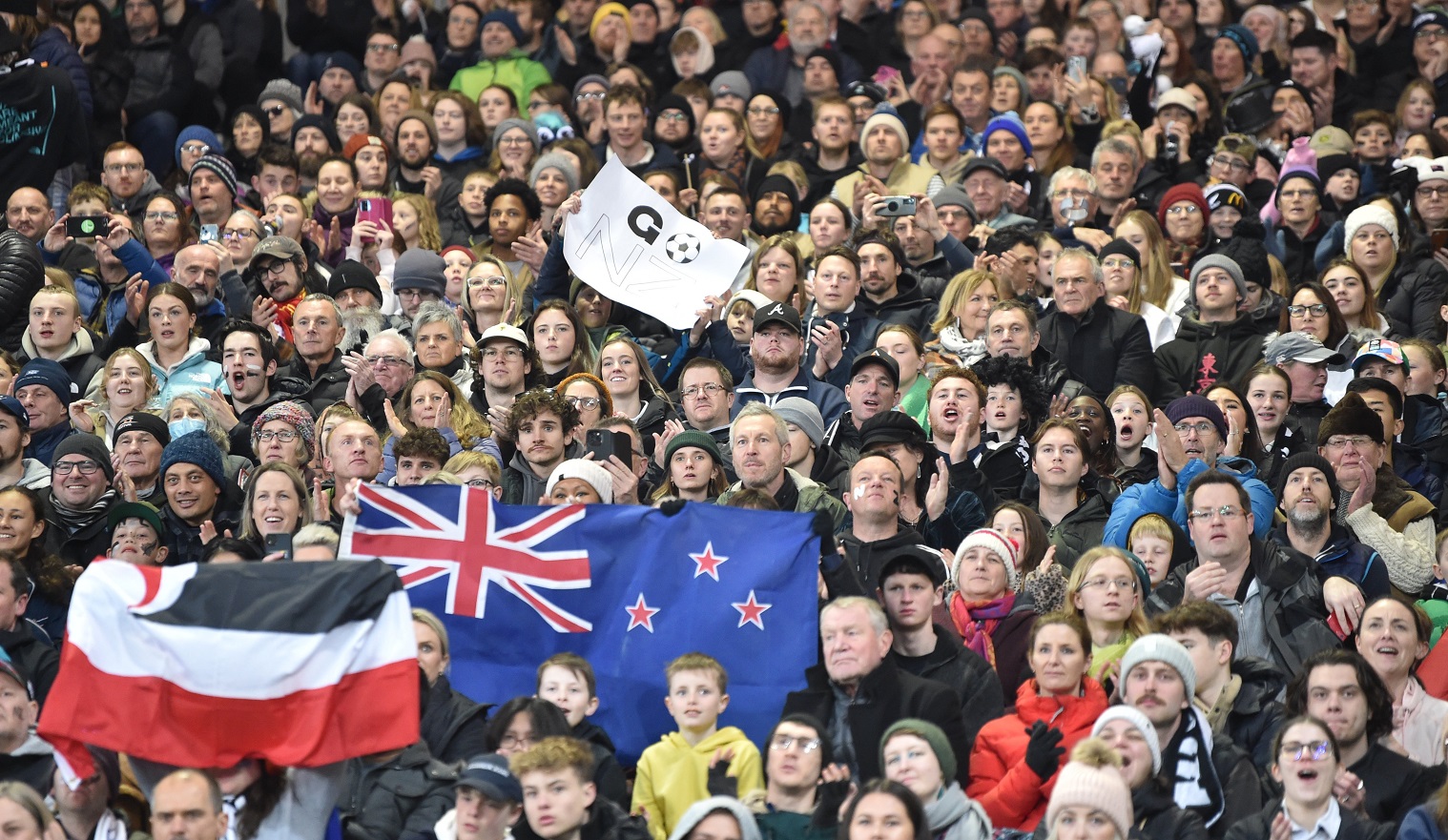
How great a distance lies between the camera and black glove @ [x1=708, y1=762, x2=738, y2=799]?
8594mm

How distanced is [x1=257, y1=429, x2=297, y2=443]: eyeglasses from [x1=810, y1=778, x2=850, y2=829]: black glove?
173 inches

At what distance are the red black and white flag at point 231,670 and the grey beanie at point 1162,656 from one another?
268cm

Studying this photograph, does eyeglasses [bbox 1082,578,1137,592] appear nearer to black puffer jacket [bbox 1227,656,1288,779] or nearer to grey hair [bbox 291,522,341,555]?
black puffer jacket [bbox 1227,656,1288,779]

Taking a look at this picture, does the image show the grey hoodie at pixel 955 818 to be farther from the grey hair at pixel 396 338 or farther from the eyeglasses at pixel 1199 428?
the grey hair at pixel 396 338

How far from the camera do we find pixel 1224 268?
519 inches

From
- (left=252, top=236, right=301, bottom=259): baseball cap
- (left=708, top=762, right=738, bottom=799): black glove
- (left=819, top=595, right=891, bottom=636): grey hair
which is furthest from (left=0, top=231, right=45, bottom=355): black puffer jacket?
(left=708, top=762, right=738, bottom=799): black glove

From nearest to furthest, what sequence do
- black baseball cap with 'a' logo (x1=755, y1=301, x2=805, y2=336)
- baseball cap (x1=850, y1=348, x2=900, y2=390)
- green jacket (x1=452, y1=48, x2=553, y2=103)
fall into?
1. baseball cap (x1=850, y1=348, x2=900, y2=390)
2. black baseball cap with 'a' logo (x1=755, y1=301, x2=805, y2=336)
3. green jacket (x1=452, y1=48, x2=553, y2=103)

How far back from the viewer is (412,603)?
970 centimetres

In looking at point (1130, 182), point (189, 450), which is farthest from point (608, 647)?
point (1130, 182)

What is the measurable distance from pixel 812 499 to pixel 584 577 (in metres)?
1.43

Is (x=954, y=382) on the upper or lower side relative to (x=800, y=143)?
lower

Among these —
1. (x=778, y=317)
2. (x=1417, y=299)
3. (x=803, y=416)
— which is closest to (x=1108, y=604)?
(x=803, y=416)

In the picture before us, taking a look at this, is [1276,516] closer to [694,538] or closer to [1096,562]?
[1096,562]

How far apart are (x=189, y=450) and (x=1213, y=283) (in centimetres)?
577
